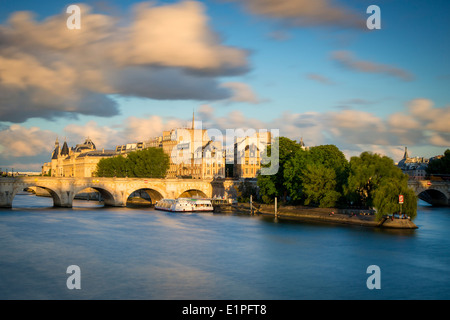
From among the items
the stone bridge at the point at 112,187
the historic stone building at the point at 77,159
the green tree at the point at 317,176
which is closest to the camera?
the green tree at the point at 317,176

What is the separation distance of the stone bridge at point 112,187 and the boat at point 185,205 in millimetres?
4830

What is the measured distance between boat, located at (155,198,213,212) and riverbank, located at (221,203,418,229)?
203 inches

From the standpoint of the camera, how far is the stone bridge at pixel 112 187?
211 ft

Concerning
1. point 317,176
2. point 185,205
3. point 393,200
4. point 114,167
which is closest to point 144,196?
point 114,167

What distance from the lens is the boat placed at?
6786cm

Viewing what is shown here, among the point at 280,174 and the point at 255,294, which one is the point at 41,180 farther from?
the point at 255,294

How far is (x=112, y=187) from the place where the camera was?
7262 centimetres

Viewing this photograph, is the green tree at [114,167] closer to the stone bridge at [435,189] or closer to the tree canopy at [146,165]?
the tree canopy at [146,165]

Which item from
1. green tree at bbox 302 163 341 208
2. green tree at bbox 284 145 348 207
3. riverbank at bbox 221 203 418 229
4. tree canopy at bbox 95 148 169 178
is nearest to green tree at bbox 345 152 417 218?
riverbank at bbox 221 203 418 229

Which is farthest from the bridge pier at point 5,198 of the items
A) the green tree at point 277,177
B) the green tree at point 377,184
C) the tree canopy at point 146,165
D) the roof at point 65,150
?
the roof at point 65,150

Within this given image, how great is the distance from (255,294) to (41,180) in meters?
49.1
